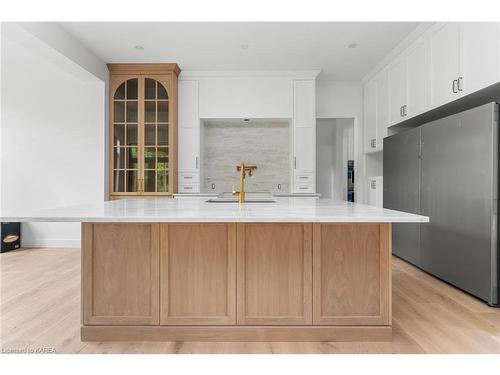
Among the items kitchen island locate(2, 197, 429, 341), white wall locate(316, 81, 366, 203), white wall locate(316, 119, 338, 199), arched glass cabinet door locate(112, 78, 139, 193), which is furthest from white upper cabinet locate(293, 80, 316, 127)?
kitchen island locate(2, 197, 429, 341)

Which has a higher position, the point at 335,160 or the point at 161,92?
the point at 161,92

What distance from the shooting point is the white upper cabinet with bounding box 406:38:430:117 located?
10.9ft

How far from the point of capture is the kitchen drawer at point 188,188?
455 centimetres

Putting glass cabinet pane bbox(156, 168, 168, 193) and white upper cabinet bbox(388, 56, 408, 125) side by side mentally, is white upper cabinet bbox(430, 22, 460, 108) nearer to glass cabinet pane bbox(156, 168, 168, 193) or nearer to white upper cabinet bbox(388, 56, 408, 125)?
white upper cabinet bbox(388, 56, 408, 125)

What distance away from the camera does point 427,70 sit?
329cm

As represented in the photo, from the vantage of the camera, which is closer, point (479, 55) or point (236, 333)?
point (236, 333)

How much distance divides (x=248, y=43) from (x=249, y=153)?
1.76 m

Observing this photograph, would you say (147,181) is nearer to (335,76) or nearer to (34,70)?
(34,70)

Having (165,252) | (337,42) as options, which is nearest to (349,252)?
(165,252)

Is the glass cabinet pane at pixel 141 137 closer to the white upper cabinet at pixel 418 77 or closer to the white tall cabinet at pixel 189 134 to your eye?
the white tall cabinet at pixel 189 134

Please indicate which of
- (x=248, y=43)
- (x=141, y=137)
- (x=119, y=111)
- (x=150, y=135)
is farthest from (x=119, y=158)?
(x=248, y=43)

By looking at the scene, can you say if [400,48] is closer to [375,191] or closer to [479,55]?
[479,55]

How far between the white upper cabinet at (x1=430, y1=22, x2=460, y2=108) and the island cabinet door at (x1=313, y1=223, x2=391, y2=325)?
6.33 feet

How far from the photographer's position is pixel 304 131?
4566mm
